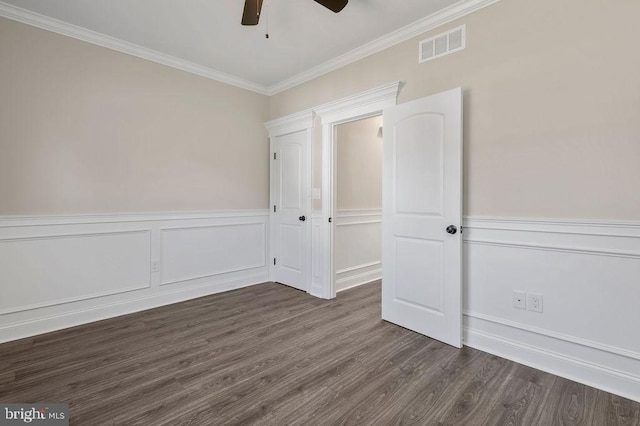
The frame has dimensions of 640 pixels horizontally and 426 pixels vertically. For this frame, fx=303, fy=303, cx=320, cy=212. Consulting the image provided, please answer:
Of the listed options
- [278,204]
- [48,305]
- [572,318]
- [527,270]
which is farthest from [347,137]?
[48,305]

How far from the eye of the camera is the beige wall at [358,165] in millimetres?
4066

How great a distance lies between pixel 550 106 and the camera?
2090mm

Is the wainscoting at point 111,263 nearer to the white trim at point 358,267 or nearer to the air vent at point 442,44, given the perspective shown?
the white trim at point 358,267

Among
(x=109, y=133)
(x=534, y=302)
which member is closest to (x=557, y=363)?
(x=534, y=302)

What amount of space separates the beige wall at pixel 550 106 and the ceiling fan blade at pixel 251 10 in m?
1.54

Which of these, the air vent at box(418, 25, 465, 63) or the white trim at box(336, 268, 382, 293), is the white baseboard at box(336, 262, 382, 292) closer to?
the white trim at box(336, 268, 382, 293)

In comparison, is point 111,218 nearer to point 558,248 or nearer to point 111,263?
point 111,263

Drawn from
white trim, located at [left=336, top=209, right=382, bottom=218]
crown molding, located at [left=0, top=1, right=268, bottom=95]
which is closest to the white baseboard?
white trim, located at [left=336, top=209, right=382, bottom=218]

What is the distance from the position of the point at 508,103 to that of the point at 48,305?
4265mm

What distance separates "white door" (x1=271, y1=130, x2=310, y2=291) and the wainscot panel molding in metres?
2.07

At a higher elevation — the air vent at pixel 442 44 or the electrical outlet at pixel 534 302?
the air vent at pixel 442 44

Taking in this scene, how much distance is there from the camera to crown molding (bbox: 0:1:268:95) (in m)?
2.60

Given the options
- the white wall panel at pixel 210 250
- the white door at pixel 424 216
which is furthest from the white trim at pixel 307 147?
the white door at pixel 424 216

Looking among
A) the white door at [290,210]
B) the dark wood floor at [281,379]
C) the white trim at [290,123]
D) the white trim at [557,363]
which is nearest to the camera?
the dark wood floor at [281,379]
